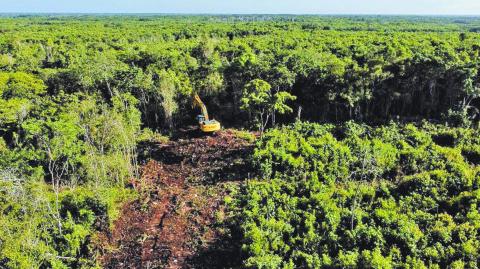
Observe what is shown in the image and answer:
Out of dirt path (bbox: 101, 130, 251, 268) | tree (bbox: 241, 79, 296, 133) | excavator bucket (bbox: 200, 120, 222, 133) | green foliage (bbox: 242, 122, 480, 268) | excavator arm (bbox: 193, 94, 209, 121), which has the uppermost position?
tree (bbox: 241, 79, 296, 133)

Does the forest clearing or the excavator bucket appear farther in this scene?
the excavator bucket

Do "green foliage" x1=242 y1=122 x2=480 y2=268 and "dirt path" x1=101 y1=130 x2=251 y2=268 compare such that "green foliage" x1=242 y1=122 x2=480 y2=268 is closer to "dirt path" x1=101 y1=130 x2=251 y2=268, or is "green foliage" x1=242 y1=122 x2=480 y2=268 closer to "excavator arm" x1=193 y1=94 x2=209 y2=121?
"dirt path" x1=101 y1=130 x2=251 y2=268

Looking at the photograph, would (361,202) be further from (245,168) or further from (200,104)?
(200,104)

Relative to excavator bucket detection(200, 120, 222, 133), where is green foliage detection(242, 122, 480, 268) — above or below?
below

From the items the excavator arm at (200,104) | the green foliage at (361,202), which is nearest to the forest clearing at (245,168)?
the green foliage at (361,202)

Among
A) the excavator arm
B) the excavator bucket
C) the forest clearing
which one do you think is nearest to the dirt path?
the forest clearing

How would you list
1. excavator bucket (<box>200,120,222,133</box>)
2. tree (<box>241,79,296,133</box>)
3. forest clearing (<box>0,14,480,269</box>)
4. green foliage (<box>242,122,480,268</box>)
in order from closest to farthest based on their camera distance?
green foliage (<box>242,122,480,268</box>) → forest clearing (<box>0,14,480,269</box>) → tree (<box>241,79,296,133</box>) → excavator bucket (<box>200,120,222,133</box>)

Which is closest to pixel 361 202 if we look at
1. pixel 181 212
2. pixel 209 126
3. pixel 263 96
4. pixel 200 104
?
pixel 181 212
